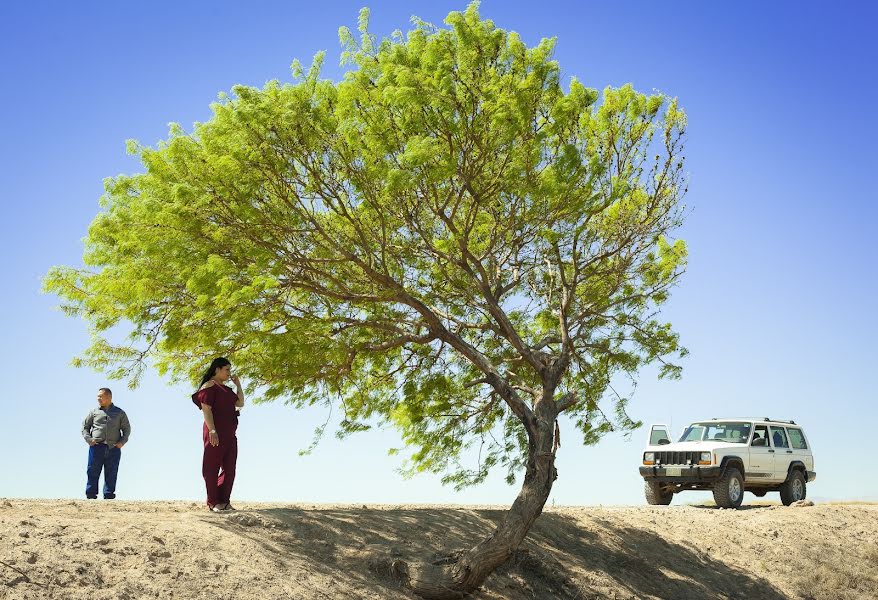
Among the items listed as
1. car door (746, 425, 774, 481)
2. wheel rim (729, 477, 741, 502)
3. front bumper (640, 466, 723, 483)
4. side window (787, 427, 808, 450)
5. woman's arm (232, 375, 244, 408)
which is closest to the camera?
woman's arm (232, 375, 244, 408)

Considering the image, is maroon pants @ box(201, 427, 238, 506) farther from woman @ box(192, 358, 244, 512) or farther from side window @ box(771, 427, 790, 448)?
side window @ box(771, 427, 790, 448)

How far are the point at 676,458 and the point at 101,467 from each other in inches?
506

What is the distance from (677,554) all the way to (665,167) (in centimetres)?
707

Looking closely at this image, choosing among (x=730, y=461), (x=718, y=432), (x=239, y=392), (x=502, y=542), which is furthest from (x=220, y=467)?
(x=718, y=432)

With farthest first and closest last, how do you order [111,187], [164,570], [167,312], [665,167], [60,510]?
[665,167]
[111,187]
[167,312]
[60,510]
[164,570]

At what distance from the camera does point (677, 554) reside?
16.8 m

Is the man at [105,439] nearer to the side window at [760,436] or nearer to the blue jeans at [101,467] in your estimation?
the blue jeans at [101,467]

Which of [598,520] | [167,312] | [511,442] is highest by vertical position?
[167,312]

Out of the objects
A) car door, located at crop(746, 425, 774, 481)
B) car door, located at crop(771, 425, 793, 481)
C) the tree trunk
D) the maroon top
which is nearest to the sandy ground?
the tree trunk

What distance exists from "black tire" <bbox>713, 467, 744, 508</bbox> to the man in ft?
43.7

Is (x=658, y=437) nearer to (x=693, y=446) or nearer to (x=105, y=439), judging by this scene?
(x=693, y=446)

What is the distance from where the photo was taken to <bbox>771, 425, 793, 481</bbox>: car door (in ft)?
75.4

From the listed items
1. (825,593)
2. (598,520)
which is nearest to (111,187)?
(598,520)

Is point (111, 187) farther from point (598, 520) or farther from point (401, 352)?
point (598, 520)
